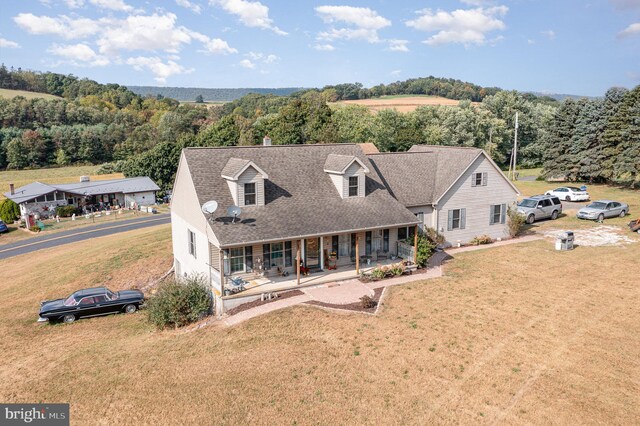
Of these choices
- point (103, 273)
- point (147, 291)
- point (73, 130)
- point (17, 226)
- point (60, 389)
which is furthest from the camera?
point (73, 130)

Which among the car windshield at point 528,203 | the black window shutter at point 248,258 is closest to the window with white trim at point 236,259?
the black window shutter at point 248,258

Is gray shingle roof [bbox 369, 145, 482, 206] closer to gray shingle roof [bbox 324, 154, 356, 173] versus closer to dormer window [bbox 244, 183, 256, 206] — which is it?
gray shingle roof [bbox 324, 154, 356, 173]

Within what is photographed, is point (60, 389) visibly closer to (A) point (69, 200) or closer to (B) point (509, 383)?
(B) point (509, 383)

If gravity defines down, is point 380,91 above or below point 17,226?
above

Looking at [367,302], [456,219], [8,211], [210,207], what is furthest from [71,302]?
[8,211]

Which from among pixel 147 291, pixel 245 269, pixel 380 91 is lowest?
pixel 147 291

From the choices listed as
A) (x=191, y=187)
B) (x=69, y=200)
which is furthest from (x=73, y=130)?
(x=191, y=187)
